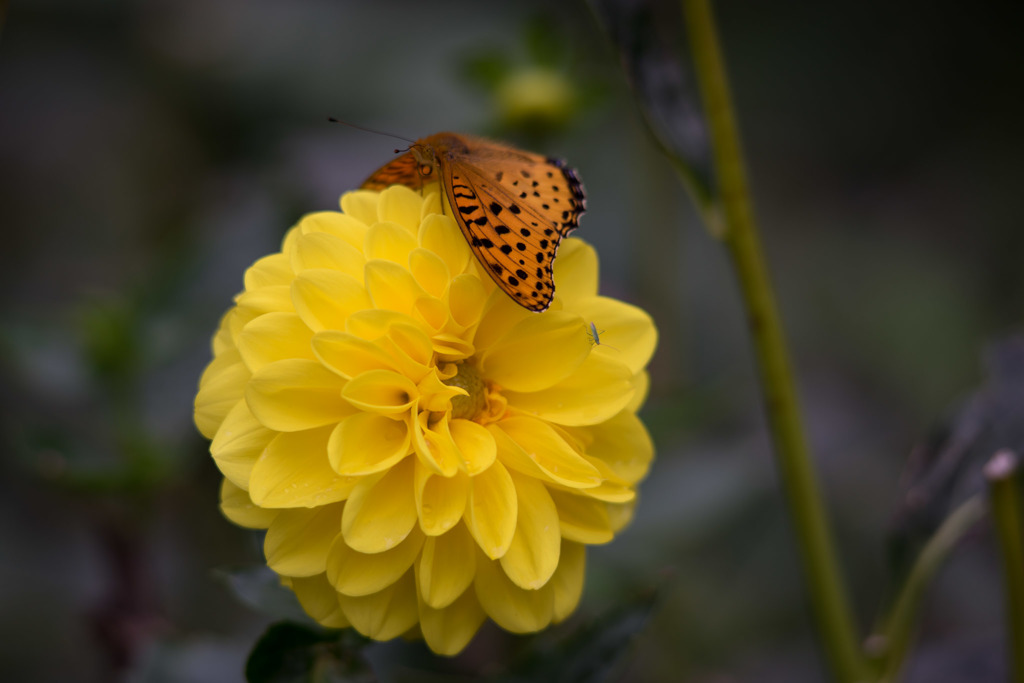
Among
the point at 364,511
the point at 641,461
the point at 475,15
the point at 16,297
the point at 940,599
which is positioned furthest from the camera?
the point at 475,15

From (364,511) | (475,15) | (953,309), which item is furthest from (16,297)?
(953,309)

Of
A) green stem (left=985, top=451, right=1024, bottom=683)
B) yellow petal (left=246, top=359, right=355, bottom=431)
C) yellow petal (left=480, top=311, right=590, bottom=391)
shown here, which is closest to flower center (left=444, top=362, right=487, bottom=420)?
yellow petal (left=480, top=311, right=590, bottom=391)

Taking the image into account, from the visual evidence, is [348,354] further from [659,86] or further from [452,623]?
[659,86]

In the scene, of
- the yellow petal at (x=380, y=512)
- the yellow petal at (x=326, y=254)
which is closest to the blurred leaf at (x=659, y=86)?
the yellow petal at (x=326, y=254)

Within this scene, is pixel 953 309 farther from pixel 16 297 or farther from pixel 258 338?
pixel 16 297

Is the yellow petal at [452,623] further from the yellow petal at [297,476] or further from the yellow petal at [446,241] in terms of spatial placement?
the yellow petal at [446,241]

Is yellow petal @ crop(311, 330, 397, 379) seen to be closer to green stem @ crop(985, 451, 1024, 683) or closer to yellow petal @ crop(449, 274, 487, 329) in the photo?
yellow petal @ crop(449, 274, 487, 329)
